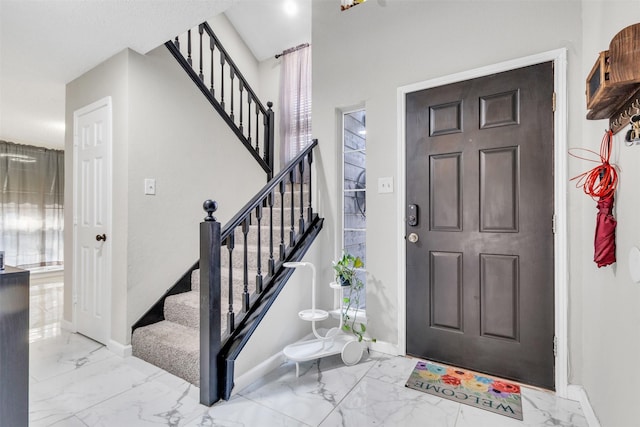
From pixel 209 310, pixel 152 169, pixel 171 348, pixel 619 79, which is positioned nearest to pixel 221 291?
pixel 171 348

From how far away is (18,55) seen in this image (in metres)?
2.47

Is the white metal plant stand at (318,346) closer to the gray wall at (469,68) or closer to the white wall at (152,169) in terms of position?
the gray wall at (469,68)

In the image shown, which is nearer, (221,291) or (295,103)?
(221,291)

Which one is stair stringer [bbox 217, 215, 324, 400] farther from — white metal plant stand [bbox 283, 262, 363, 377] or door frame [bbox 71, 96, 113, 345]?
door frame [bbox 71, 96, 113, 345]

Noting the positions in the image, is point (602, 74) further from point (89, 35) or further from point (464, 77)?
point (89, 35)

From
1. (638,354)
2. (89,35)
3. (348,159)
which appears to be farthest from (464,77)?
(89,35)

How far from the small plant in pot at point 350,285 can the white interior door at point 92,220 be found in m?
1.86

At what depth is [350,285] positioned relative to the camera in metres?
2.18

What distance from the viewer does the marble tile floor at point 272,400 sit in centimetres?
158

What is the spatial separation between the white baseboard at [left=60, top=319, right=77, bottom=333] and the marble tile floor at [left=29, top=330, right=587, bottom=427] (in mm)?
660

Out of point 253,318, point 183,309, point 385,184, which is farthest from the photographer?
point 183,309

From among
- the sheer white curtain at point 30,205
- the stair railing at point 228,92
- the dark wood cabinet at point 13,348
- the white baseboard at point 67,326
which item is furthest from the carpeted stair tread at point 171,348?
the sheer white curtain at point 30,205

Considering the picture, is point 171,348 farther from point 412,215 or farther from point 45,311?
point 45,311

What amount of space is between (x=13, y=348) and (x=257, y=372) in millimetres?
1189
